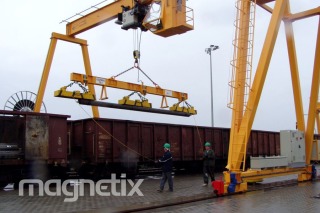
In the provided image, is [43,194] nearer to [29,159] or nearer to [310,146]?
[29,159]

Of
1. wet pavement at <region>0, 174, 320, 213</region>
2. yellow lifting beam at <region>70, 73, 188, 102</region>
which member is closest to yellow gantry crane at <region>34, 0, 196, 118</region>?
yellow lifting beam at <region>70, 73, 188, 102</region>

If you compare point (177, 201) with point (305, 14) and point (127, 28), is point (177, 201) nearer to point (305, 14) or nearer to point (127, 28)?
point (127, 28)

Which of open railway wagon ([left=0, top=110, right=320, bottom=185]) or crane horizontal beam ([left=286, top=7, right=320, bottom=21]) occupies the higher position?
crane horizontal beam ([left=286, top=7, right=320, bottom=21])

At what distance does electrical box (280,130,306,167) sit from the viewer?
586 inches

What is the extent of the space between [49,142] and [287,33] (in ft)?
33.6

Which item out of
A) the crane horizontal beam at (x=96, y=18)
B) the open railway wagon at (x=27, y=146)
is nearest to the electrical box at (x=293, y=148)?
the crane horizontal beam at (x=96, y=18)

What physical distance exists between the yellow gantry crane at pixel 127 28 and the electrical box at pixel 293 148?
4.24 metres

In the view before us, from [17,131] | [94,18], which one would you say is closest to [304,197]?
[17,131]

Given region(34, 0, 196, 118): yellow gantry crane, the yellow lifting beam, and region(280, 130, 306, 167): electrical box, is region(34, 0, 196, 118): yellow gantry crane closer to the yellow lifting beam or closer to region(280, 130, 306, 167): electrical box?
the yellow lifting beam

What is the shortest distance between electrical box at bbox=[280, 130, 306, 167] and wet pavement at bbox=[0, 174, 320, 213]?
216 cm

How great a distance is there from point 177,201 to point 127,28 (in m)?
7.06

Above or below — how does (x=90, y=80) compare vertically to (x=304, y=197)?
above

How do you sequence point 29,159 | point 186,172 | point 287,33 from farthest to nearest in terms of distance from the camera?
point 186,172 → point 287,33 → point 29,159

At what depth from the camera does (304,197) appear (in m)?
10.9
